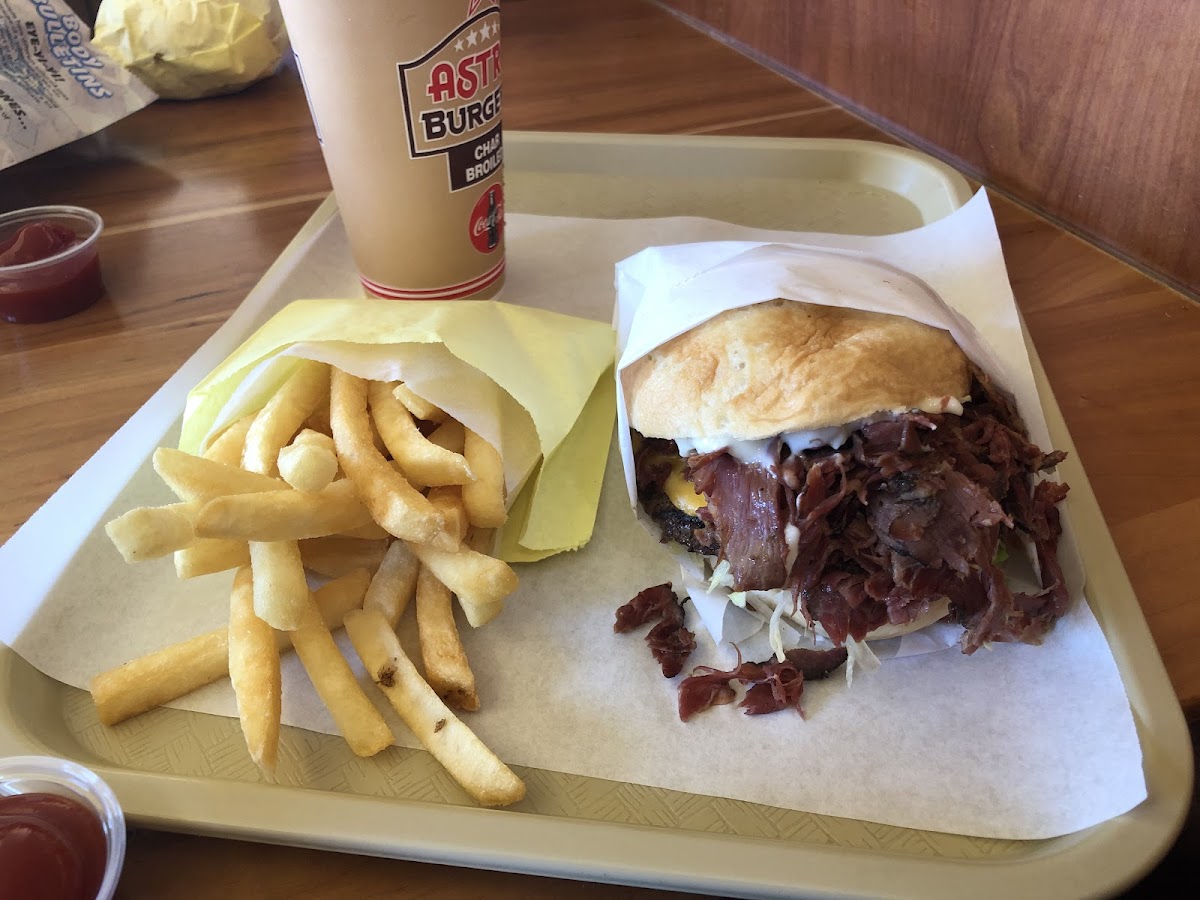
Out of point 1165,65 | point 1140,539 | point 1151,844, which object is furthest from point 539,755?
point 1165,65

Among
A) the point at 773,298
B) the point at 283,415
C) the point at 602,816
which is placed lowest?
the point at 602,816

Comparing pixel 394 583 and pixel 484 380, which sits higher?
pixel 484 380

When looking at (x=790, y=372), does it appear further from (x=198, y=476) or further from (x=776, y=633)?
(x=198, y=476)

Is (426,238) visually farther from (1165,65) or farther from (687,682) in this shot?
(1165,65)

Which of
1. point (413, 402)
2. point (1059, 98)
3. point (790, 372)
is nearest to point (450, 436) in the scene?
point (413, 402)

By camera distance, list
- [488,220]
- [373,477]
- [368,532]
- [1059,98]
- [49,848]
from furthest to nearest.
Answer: [1059,98] → [488,220] → [368,532] → [373,477] → [49,848]

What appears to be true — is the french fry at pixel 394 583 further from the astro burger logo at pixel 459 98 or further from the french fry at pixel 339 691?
the astro burger logo at pixel 459 98
